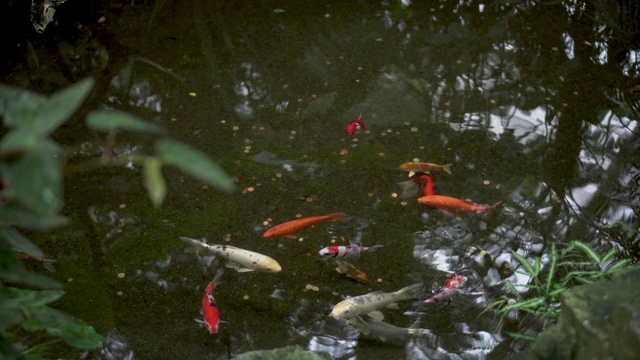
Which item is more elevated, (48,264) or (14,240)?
(14,240)

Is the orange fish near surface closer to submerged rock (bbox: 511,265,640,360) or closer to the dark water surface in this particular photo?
the dark water surface

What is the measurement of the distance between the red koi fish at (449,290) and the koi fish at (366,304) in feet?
0.53

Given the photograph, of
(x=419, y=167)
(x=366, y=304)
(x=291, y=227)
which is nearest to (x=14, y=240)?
(x=366, y=304)

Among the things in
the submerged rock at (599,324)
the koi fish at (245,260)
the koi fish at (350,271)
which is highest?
the submerged rock at (599,324)

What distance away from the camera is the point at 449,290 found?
3244 mm

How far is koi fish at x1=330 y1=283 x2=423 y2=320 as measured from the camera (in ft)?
10.1

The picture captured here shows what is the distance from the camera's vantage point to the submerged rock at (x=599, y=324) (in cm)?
171

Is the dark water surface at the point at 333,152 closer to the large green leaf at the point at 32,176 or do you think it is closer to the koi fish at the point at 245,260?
the koi fish at the point at 245,260

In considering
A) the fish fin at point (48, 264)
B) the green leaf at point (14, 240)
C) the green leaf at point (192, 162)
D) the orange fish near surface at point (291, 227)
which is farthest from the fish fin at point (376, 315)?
the green leaf at point (192, 162)

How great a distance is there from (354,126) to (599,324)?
2.63m

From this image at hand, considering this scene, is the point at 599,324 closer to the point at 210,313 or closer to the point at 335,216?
the point at 210,313

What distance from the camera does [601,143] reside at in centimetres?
411

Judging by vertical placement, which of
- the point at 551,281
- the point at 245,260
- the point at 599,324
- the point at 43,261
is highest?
the point at 599,324

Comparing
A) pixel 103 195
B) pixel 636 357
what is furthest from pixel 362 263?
pixel 636 357
